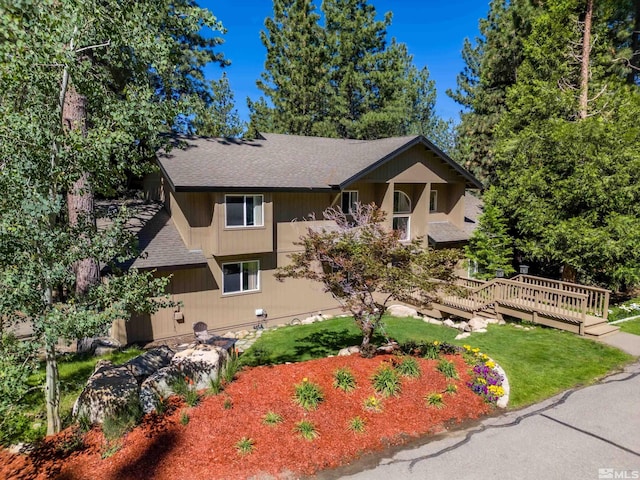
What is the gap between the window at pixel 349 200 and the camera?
19.1m

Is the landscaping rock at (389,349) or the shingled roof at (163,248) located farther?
the shingled roof at (163,248)

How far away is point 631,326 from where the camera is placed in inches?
529

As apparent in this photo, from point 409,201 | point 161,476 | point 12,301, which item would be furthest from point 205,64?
point 161,476

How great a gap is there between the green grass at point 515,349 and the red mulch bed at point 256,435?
225 centimetres

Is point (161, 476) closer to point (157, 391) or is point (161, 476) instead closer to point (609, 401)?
point (157, 391)

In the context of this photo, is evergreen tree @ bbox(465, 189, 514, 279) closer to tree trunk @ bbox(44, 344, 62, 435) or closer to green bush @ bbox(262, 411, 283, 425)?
green bush @ bbox(262, 411, 283, 425)

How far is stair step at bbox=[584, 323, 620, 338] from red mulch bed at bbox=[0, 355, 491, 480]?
677cm

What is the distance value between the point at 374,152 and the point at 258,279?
8.73m

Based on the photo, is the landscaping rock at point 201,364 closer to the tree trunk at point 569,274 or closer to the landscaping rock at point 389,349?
the landscaping rock at point 389,349

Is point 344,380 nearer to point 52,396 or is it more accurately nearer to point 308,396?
point 308,396

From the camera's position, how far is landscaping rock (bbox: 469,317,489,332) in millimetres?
14188

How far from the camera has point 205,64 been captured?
25.5 m

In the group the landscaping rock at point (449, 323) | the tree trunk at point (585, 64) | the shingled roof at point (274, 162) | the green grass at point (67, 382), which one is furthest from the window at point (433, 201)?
the green grass at point (67, 382)

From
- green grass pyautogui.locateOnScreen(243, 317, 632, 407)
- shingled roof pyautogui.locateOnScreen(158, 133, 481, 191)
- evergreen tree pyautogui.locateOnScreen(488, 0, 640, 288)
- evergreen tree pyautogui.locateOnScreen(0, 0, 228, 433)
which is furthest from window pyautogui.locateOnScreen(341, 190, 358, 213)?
evergreen tree pyautogui.locateOnScreen(0, 0, 228, 433)
